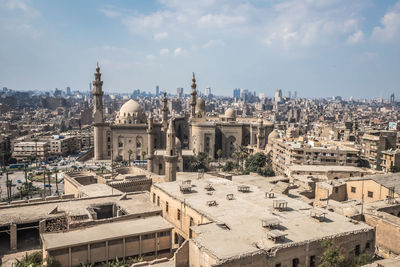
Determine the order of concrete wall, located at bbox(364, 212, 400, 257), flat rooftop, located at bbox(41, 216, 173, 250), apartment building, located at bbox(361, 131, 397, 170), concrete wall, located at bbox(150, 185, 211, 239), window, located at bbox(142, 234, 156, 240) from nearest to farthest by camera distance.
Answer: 1. flat rooftop, located at bbox(41, 216, 173, 250)
2. window, located at bbox(142, 234, 156, 240)
3. concrete wall, located at bbox(364, 212, 400, 257)
4. concrete wall, located at bbox(150, 185, 211, 239)
5. apartment building, located at bbox(361, 131, 397, 170)

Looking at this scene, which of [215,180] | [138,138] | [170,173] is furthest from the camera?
[138,138]

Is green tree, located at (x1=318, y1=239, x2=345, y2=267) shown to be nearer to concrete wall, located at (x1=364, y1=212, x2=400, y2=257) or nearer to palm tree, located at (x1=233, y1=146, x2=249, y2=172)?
concrete wall, located at (x1=364, y1=212, x2=400, y2=257)

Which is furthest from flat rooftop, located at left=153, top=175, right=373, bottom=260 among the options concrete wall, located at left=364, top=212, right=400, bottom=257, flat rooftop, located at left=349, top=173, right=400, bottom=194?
flat rooftop, located at left=349, top=173, right=400, bottom=194

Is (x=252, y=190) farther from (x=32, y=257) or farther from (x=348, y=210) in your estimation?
(x=32, y=257)

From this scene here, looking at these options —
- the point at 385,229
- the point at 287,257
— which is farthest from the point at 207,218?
the point at 385,229

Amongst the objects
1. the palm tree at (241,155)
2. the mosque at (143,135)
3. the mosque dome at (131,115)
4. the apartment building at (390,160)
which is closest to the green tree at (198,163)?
the mosque at (143,135)

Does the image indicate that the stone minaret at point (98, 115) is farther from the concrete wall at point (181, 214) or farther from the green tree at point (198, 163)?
the concrete wall at point (181, 214)
